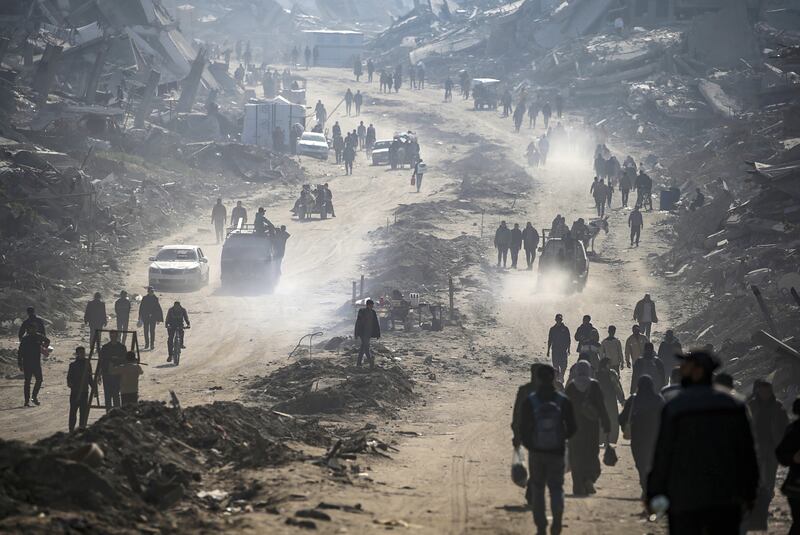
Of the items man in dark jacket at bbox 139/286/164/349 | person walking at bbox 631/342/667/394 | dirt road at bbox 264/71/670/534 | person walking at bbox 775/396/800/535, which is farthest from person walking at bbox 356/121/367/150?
Result: person walking at bbox 775/396/800/535

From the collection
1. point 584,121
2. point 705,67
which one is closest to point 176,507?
point 584,121

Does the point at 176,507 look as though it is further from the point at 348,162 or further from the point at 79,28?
the point at 79,28

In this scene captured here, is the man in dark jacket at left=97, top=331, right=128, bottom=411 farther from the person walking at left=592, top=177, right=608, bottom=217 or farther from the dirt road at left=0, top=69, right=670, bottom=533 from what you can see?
the person walking at left=592, top=177, right=608, bottom=217

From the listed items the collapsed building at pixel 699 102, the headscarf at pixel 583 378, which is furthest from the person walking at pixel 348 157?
the headscarf at pixel 583 378

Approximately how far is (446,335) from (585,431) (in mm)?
16153

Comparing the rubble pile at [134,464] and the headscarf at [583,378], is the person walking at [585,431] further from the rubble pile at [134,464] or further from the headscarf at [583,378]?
the rubble pile at [134,464]

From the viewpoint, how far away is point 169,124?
6384 cm

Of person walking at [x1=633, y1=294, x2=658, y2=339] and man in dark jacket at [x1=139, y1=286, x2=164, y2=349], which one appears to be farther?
man in dark jacket at [x1=139, y1=286, x2=164, y2=349]

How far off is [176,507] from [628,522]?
4.61 meters

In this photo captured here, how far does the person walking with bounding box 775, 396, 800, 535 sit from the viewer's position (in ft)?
31.0

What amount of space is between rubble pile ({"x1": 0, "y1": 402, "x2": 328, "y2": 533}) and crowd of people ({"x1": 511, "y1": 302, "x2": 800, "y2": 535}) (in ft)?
10.8

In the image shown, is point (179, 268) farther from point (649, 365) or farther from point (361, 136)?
point (361, 136)

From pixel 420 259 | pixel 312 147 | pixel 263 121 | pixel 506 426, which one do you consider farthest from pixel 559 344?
pixel 263 121

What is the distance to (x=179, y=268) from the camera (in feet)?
116
